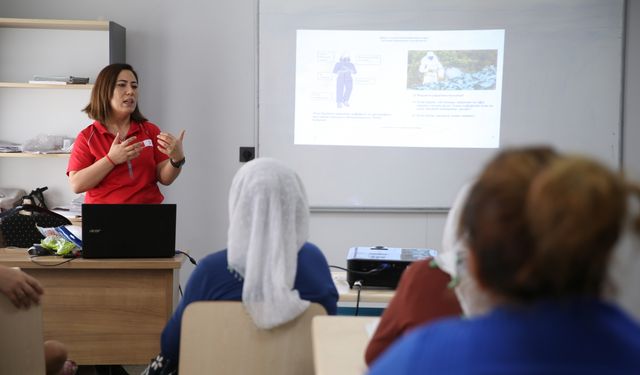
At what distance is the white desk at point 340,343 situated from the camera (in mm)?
1599

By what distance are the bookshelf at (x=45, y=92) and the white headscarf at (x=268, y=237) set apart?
290 centimetres

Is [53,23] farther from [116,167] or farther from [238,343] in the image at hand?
[238,343]

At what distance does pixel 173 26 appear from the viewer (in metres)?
4.74

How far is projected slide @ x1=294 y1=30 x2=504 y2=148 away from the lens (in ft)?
15.2

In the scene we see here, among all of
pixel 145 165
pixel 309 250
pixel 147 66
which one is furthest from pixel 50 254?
pixel 147 66

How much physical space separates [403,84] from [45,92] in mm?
2394

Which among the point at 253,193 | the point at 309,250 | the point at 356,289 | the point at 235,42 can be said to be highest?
the point at 235,42

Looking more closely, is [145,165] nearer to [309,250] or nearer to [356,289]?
[356,289]

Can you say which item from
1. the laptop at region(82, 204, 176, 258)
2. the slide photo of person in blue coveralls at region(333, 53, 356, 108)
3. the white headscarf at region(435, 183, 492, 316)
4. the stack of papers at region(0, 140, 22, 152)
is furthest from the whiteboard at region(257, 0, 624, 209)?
the white headscarf at region(435, 183, 492, 316)

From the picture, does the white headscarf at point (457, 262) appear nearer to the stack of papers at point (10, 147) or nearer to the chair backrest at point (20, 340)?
the chair backrest at point (20, 340)

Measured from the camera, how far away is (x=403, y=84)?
467 centimetres

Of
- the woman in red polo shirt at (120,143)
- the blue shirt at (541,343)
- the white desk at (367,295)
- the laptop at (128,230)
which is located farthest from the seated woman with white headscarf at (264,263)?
the woman in red polo shirt at (120,143)

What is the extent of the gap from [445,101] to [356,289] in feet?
7.58

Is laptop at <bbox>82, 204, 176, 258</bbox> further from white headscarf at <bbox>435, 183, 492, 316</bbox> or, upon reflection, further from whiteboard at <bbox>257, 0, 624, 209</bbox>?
whiteboard at <bbox>257, 0, 624, 209</bbox>
